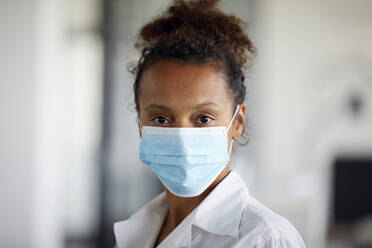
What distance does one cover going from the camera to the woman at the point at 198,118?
105cm

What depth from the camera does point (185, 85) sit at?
1059mm

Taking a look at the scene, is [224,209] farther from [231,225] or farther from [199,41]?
[199,41]

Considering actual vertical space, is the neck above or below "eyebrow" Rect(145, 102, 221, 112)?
below

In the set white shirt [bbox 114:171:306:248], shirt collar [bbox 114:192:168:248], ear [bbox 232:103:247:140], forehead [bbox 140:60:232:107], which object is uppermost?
forehead [bbox 140:60:232:107]

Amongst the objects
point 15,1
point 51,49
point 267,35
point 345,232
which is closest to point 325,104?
point 267,35

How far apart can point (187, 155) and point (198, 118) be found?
4.2 inches

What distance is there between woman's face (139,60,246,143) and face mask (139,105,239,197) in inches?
0.9

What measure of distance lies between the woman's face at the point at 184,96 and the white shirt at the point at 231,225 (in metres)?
0.19

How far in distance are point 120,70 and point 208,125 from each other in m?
3.01

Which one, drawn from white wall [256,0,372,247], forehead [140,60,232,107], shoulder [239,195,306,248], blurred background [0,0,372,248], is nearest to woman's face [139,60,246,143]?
forehead [140,60,232,107]

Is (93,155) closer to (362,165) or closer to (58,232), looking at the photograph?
(58,232)

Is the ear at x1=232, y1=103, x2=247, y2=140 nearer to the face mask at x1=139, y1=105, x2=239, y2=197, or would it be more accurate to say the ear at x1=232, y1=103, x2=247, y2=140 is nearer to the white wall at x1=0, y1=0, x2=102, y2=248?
the face mask at x1=139, y1=105, x2=239, y2=197

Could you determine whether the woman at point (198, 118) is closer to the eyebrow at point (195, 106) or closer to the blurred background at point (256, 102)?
the eyebrow at point (195, 106)

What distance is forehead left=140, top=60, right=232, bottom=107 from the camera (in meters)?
1.06
